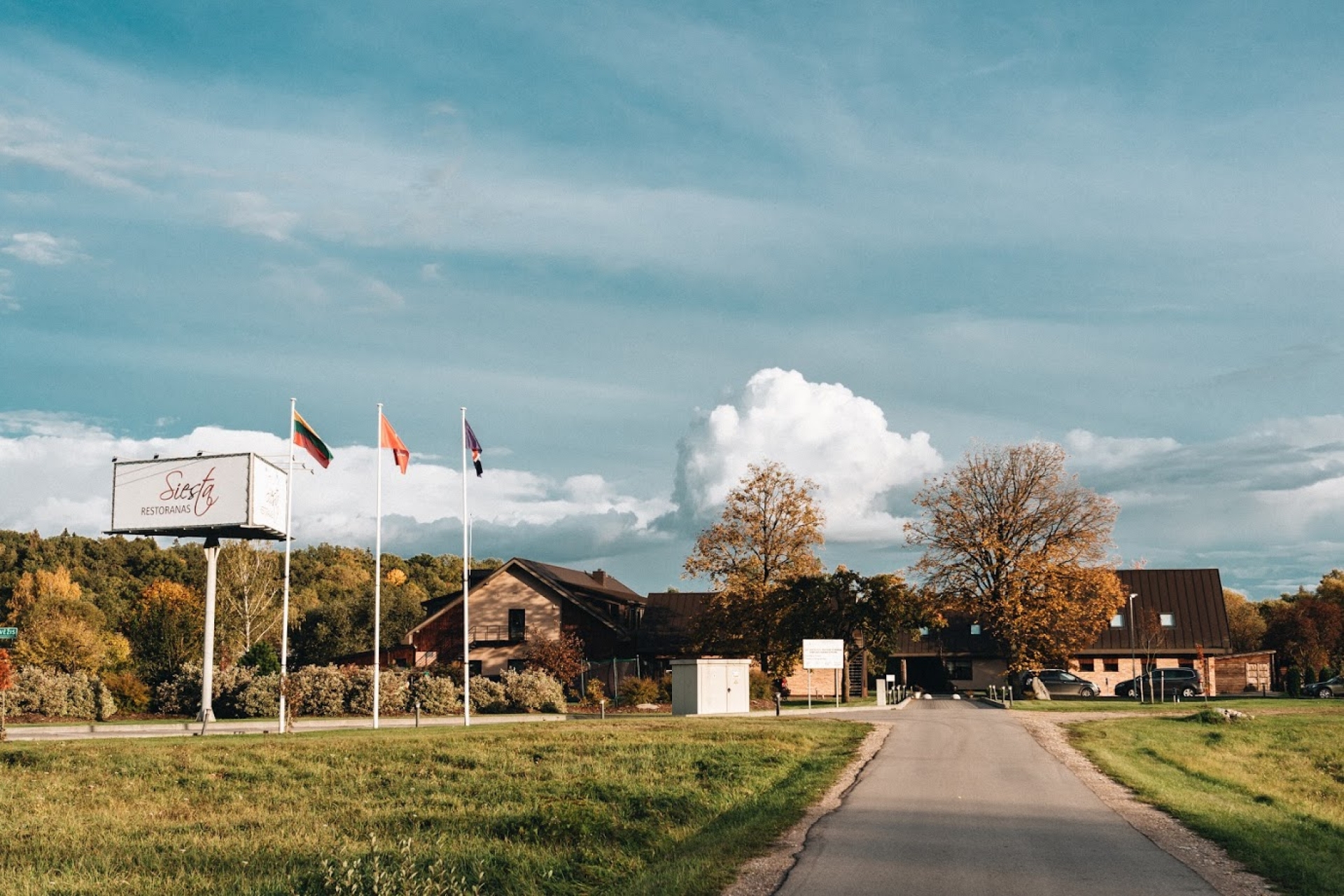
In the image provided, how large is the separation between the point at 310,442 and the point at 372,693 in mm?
14192

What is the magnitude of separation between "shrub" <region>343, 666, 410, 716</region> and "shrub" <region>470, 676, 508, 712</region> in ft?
9.88

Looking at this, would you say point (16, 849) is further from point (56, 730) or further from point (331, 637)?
point (331, 637)

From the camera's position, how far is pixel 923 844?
13578 millimetres

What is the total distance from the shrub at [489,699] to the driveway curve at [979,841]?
30.3 metres

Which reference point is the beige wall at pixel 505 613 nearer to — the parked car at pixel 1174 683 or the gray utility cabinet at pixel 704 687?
the gray utility cabinet at pixel 704 687

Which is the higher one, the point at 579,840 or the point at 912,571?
the point at 912,571

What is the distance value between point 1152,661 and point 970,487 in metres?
20.8

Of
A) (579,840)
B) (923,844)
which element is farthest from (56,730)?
(923,844)

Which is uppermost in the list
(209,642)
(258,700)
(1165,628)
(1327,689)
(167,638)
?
(167,638)

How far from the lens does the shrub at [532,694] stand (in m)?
50.3

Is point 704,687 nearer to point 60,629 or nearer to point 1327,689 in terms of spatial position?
point 1327,689

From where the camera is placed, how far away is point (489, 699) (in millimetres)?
50562

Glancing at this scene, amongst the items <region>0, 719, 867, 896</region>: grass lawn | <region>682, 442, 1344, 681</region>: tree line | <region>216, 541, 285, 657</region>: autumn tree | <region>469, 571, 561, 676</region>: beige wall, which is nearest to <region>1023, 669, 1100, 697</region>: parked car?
<region>682, 442, 1344, 681</region>: tree line

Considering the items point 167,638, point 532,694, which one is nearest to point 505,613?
point 532,694
